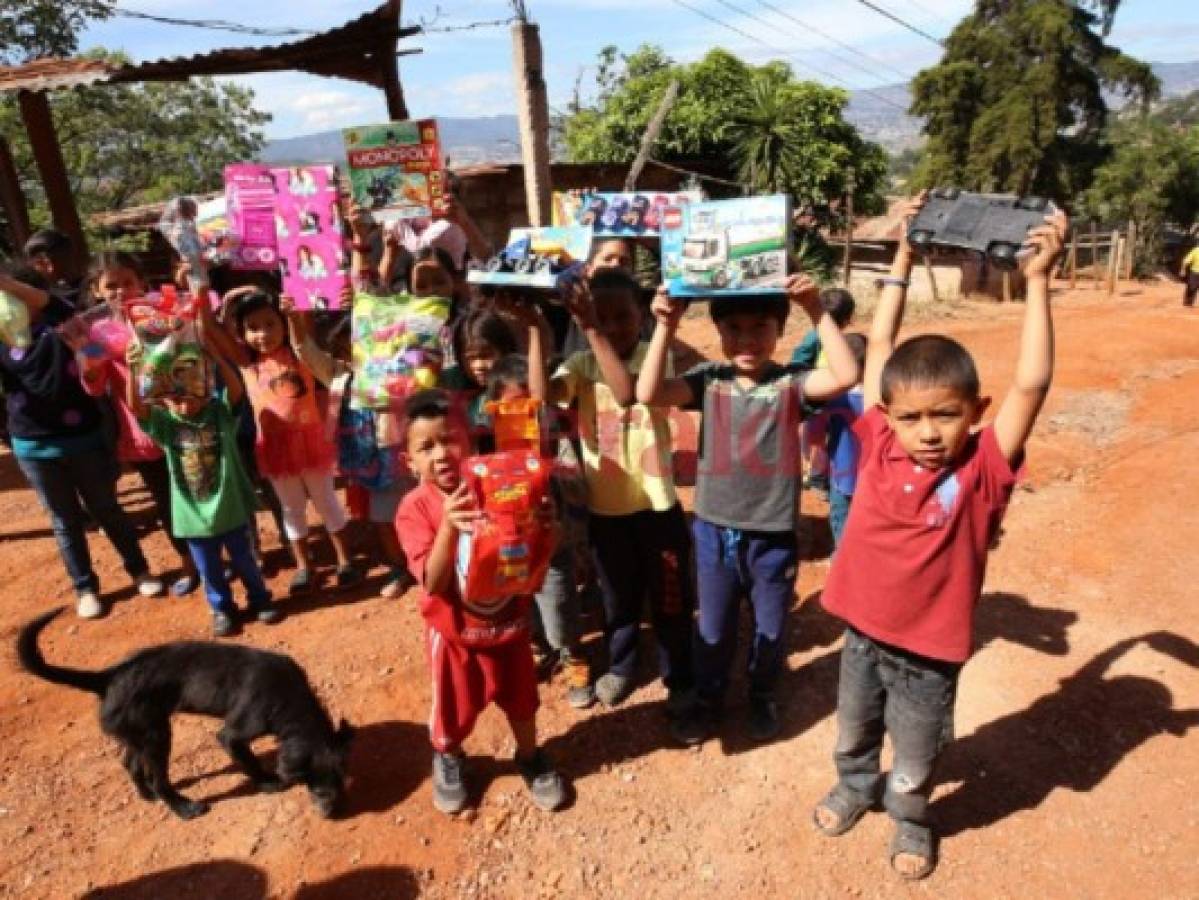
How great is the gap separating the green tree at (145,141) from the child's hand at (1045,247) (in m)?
19.6

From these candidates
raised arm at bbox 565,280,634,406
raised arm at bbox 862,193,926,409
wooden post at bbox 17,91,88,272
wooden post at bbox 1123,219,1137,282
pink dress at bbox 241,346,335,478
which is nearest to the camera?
raised arm at bbox 862,193,926,409

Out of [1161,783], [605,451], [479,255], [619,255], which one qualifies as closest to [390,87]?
[479,255]

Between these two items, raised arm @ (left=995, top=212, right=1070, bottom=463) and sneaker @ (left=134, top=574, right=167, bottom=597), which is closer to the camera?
raised arm @ (left=995, top=212, right=1070, bottom=463)

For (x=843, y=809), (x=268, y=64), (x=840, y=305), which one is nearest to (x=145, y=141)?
(x=268, y=64)

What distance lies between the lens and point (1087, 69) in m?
24.9

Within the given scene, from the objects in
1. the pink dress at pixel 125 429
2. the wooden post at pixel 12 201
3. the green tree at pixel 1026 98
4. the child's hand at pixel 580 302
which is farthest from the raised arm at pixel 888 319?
the green tree at pixel 1026 98

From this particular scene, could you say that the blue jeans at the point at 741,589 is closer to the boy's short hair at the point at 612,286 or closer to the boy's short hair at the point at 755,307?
the boy's short hair at the point at 755,307

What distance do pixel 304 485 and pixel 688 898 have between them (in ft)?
9.62

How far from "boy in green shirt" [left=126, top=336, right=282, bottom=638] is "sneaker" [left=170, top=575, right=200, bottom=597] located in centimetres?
61

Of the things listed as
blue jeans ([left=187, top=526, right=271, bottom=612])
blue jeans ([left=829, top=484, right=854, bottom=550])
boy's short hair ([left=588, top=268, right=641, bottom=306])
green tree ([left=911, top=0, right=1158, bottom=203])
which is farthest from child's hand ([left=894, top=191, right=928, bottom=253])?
green tree ([left=911, top=0, right=1158, bottom=203])

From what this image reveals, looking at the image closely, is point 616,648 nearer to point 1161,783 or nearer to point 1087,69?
point 1161,783

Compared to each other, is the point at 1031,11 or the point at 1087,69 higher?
the point at 1031,11

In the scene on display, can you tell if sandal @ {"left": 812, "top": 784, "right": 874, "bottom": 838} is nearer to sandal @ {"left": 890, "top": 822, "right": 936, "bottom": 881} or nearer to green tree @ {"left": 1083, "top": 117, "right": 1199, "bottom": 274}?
sandal @ {"left": 890, "top": 822, "right": 936, "bottom": 881}

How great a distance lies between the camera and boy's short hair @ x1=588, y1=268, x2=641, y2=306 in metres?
2.77
